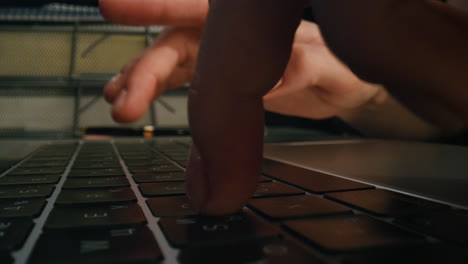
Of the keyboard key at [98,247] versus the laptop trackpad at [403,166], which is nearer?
the keyboard key at [98,247]

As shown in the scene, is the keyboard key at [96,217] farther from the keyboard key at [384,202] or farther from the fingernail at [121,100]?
the fingernail at [121,100]

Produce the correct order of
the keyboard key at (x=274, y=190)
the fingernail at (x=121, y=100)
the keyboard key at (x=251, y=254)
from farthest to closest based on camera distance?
the fingernail at (x=121, y=100)
the keyboard key at (x=274, y=190)
the keyboard key at (x=251, y=254)

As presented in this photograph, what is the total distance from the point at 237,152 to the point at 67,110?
5.32ft

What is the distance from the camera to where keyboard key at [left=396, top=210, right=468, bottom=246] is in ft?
0.57

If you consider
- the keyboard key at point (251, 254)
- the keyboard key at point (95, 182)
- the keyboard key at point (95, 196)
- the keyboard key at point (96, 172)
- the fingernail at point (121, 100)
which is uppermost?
the fingernail at point (121, 100)

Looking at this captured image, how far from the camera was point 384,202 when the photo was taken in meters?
0.24

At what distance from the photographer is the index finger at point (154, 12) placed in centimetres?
42

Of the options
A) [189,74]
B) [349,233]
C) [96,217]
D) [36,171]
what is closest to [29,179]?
[36,171]

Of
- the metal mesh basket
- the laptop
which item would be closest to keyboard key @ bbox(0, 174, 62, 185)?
the laptop

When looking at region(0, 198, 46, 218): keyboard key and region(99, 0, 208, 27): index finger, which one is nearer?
region(0, 198, 46, 218): keyboard key

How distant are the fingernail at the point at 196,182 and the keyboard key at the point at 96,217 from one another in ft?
0.09

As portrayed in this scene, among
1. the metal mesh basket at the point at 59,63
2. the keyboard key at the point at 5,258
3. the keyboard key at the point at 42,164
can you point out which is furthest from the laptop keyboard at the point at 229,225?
the metal mesh basket at the point at 59,63

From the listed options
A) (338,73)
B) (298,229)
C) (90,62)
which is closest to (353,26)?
(298,229)

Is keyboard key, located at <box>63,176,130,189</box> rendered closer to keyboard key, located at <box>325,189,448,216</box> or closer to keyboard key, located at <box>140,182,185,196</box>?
keyboard key, located at <box>140,182,185,196</box>
